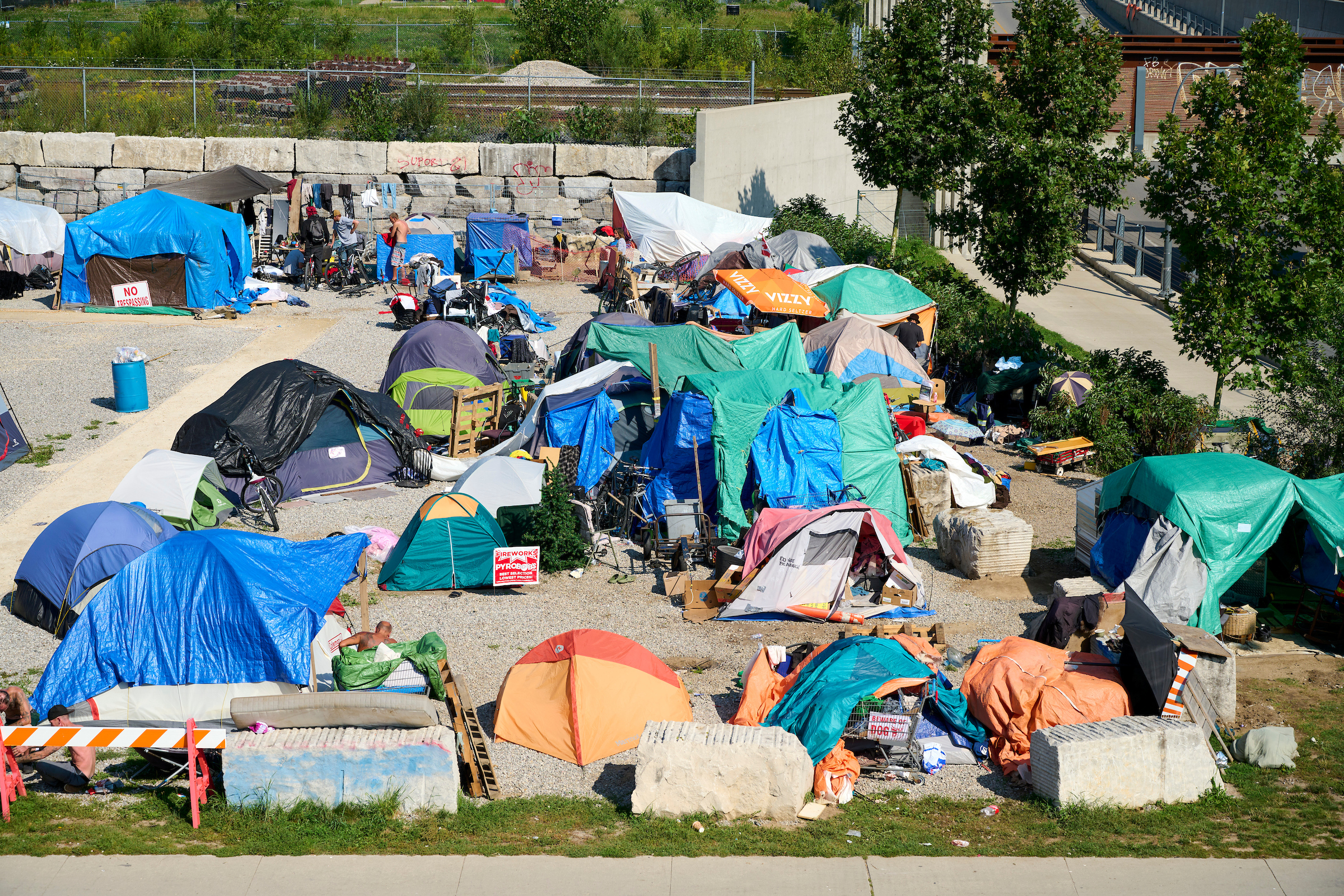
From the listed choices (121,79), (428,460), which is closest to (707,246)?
(428,460)

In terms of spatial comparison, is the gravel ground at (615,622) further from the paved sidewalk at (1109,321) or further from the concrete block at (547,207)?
the concrete block at (547,207)

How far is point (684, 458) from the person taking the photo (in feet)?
48.8

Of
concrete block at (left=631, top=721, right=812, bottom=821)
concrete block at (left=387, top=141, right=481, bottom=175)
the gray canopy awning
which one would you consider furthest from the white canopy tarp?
concrete block at (left=387, top=141, right=481, bottom=175)

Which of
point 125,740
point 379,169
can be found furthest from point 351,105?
point 125,740

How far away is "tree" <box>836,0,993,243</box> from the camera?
24328 millimetres

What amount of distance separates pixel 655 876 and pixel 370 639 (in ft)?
13.4

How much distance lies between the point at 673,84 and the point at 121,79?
15.5 m

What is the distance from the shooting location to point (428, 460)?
16359 millimetres

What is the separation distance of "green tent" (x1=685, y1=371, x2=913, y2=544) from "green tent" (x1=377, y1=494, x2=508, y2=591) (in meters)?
2.93

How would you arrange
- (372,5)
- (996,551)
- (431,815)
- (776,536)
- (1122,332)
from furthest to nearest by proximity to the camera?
1. (372,5)
2. (1122,332)
3. (996,551)
4. (776,536)
5. (431,815)

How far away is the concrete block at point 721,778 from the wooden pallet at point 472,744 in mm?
1204

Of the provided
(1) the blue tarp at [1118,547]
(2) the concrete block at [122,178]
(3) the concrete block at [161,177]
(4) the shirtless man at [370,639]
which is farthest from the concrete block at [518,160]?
(4) the shirtless man at [370,639]

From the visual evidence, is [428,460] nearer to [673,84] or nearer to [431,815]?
[431,815]

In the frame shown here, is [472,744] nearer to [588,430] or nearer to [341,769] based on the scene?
[341,769]
